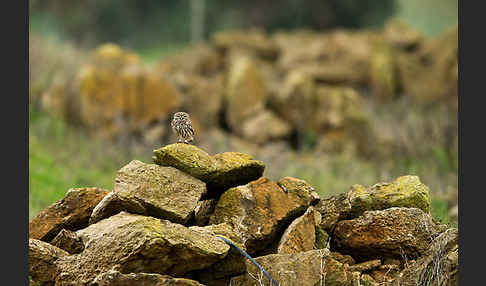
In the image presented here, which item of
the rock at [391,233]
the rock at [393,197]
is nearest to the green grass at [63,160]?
the rock at [393,197]

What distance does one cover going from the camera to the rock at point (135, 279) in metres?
3.56

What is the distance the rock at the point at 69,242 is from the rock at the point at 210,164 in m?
0.83

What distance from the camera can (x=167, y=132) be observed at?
14.8 metres

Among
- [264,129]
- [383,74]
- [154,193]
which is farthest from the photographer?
[383,74]

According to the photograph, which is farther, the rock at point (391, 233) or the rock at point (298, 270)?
the rock at point (391, 233)

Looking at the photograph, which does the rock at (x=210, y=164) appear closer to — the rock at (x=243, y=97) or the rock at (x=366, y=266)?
the rock at (x=366, y=266)

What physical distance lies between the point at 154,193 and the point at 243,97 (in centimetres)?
1180

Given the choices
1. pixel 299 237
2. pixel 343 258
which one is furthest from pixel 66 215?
pixel 343 258

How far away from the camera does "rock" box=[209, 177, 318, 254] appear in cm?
432

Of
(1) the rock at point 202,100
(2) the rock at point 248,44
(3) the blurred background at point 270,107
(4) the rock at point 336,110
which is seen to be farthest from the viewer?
(2) the rock at point 248,44

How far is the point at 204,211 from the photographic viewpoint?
462 cm

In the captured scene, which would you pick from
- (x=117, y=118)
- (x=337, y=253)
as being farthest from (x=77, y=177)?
(x=337, y=253)

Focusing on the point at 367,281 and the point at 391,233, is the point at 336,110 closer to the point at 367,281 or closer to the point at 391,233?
the point at 391,233

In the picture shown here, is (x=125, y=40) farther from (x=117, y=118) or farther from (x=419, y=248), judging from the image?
(x=419, y=248)
